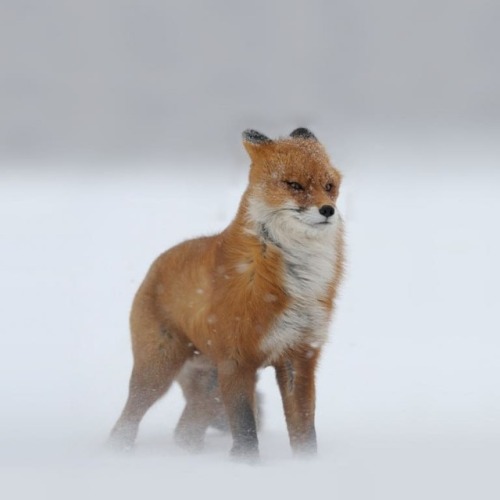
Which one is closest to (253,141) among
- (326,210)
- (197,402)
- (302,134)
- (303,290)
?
(302,134)

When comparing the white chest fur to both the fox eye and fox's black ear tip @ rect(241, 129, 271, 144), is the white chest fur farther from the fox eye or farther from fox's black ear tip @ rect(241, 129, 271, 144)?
fox's black ear tip @ rect(241, 129, 271, 144)

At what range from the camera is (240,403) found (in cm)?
691

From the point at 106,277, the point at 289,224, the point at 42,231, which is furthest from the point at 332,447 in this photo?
the point at 42,231

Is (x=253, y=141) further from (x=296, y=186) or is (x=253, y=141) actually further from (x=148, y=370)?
(x=148, y=370)

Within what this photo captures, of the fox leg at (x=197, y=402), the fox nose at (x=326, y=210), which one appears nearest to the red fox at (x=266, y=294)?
the fox nose at (x=326, y=210)

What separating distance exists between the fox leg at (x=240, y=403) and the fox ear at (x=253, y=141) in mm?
1458

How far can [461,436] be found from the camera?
7.39m

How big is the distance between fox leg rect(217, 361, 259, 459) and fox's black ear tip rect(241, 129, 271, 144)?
4.97 feet

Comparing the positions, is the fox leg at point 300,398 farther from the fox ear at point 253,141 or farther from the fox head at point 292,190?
the fox ear at point 253,141

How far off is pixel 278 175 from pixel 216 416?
6.81 ft

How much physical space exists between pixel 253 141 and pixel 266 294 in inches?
43.8

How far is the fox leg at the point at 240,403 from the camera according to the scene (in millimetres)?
6895

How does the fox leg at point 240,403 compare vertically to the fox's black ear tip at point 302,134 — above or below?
below

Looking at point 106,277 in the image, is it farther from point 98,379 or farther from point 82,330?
point 98,379
